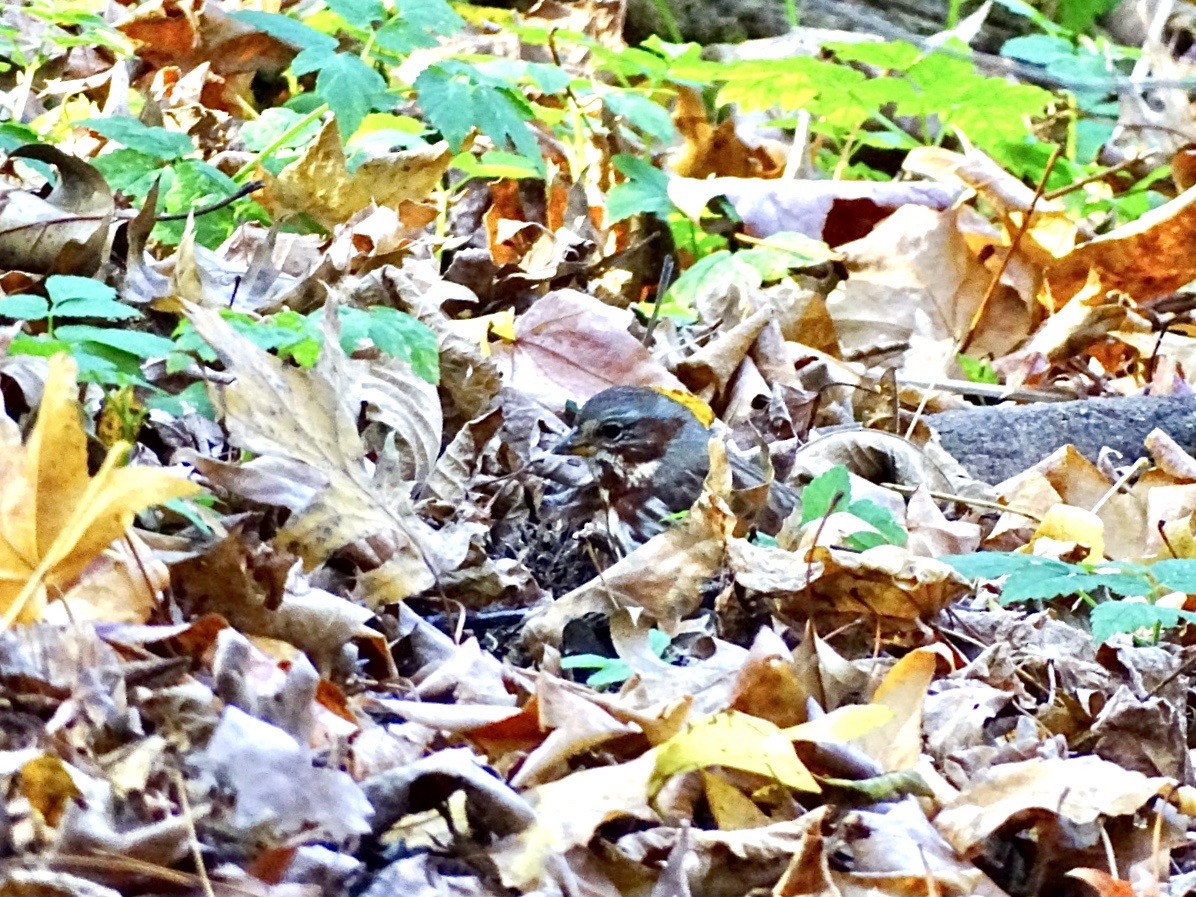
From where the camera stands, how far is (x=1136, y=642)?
2.83m

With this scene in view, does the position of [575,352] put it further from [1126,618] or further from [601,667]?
[1126,618]

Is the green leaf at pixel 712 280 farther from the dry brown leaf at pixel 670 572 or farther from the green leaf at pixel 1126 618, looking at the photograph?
the green leaf at pixel 1126 618

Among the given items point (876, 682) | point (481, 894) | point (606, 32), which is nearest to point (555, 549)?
point (876, 682)

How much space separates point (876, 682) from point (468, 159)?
2862 mm

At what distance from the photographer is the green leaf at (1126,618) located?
2.38 m

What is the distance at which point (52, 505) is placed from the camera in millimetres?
1743

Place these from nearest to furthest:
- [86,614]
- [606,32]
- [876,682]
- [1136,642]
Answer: [86,614] < [876,682] < [1136,642] < [606,32]

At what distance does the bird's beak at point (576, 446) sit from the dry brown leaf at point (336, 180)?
1048 millimetres

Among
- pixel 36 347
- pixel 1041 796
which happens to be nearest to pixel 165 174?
pixel 36 347

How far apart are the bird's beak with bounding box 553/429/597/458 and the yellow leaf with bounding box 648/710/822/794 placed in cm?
147

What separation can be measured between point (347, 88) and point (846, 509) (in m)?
1.44

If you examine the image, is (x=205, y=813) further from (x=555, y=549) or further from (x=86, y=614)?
(x=555, y=549)

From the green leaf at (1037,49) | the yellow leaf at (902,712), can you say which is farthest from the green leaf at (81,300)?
the green leaf at (1037,49)

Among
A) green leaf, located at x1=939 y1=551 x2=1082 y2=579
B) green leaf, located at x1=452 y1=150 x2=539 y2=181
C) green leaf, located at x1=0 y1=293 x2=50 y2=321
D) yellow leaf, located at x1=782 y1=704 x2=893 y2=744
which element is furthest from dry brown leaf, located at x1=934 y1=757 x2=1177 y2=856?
green leaf, located at x1=452 y1=150 x2=539 y2=181
